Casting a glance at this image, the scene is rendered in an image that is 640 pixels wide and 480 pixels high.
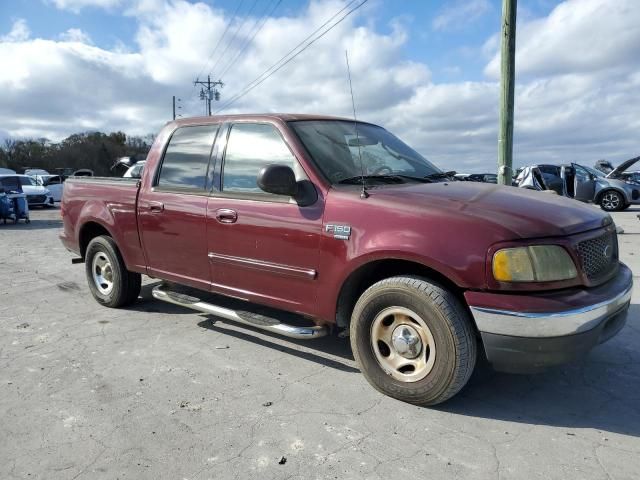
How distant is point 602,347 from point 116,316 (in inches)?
175

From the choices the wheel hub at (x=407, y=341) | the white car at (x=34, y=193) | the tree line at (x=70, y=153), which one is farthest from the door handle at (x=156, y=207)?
the tree line at (x=70, y=153)

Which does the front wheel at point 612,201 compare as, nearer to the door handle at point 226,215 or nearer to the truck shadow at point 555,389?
the truck shadow at point 555,389

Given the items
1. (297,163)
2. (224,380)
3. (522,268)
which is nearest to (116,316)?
(224,380)

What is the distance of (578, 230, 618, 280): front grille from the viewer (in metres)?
3.01

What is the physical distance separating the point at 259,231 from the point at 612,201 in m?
17.5

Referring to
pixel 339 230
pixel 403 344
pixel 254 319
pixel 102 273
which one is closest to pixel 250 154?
pixel 339 230

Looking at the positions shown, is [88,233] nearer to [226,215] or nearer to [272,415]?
[226,215]

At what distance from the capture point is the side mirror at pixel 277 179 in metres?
3.41

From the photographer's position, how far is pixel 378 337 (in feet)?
10.8

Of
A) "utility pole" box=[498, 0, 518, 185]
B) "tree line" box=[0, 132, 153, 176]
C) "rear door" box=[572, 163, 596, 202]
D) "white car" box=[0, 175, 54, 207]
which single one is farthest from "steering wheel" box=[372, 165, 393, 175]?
"tree line" box=[0, 132, 153, 176]

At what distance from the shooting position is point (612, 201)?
17.7 meters

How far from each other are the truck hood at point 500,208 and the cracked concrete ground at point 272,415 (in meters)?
1.10

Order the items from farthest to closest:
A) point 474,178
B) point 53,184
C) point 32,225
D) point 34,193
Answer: point 53,184
point 34,193
point 474,178
point 32,225

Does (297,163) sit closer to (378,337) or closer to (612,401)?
(378,337)
